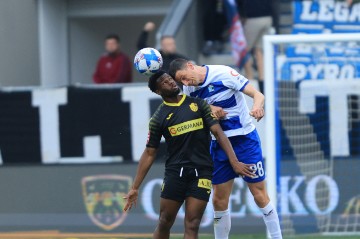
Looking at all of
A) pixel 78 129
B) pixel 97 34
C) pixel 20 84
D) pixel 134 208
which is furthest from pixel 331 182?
pixel 97 34

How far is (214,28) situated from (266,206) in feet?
20.4

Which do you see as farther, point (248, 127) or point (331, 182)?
point (331, 182)

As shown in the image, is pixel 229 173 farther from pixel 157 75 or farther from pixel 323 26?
pixel 323 26

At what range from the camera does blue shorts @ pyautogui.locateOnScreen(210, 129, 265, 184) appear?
9281mm

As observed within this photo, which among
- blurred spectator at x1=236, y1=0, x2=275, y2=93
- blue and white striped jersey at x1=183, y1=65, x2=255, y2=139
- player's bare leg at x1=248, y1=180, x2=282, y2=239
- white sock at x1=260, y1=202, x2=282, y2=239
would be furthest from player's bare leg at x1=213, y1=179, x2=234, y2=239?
blurred spectator at x1=236, y1=0, x2=275, y2=93

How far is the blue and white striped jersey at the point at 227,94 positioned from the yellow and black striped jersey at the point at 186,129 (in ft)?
1.19

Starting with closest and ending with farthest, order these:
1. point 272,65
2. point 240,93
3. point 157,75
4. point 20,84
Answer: point 157,75, point 240,93, point 272,65, point 20,84

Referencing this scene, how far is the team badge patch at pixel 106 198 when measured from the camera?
483 inches

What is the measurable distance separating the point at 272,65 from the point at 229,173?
1967 mm

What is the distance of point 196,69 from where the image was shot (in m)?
9.00

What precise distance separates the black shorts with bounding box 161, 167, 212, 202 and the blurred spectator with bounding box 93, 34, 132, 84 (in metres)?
5.46

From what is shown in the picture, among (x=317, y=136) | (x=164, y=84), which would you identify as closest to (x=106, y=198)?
(x=317, y=136)

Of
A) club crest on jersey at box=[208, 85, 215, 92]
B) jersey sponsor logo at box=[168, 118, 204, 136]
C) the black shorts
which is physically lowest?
the black shorts

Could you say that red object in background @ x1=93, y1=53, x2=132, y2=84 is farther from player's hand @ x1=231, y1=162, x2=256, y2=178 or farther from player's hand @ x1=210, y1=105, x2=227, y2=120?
player's hand @ x1=231, y1=162, x2=256, y2=178
